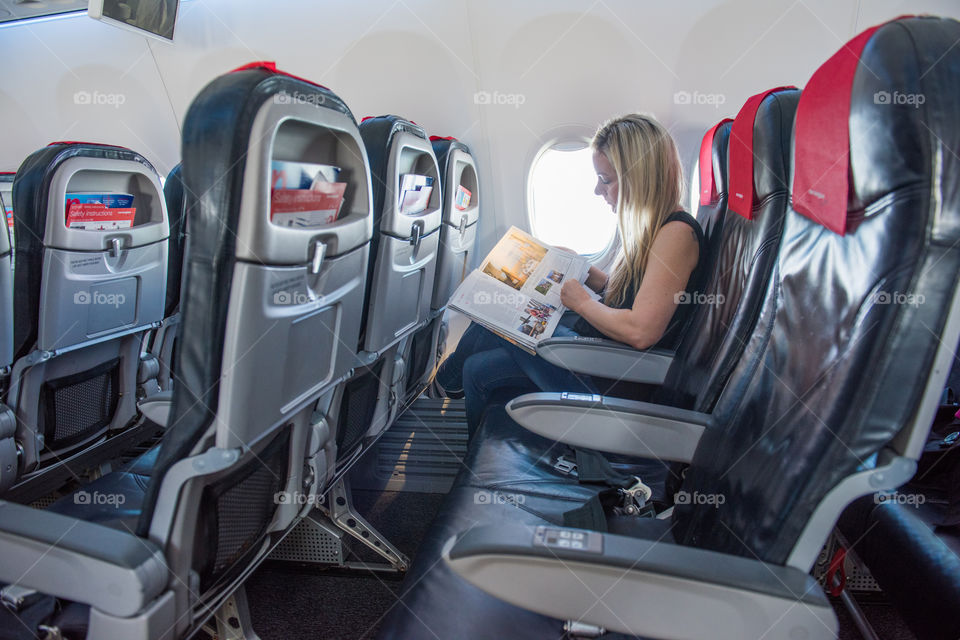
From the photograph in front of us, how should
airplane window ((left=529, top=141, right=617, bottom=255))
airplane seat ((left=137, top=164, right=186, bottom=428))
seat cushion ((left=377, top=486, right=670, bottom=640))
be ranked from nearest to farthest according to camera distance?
seat cushion ((left=377, top=486, right=670, bottom=640)) < airplane seat ((left=137, top=164, right=186, bottom=428)) < airplane window ((left=529, top=141, right=617, bottom=255))

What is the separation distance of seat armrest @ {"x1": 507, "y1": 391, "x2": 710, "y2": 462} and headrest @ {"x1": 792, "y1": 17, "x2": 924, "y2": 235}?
2.26 feet

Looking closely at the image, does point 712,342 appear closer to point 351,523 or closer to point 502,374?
point 502,374

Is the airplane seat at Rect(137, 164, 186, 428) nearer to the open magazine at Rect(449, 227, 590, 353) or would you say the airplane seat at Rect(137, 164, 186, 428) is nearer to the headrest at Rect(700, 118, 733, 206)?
the open magazine at Rect(449, 227, 590, 353)

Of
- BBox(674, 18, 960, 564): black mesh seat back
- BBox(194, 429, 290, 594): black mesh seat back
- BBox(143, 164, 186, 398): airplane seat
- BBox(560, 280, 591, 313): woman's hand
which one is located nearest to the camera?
BBox(674, 18, 960, 564): black mesh seat back

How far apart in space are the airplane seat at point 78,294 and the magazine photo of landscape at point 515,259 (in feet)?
4.28

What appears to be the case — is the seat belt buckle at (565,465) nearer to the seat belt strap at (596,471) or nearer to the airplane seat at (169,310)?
the seat belt strap at (596,471)

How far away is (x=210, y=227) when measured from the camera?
3.42 ft

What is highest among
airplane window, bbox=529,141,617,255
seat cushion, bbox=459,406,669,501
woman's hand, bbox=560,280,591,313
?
airplane window, bbox=529,141,617,255

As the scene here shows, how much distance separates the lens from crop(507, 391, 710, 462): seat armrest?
1.59m

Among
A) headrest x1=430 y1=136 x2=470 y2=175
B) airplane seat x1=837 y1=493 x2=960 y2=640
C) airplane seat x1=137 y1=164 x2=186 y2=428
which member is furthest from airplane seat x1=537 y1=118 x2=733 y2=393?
airplane seat x1=137 y1=164 x2=186 y2=428

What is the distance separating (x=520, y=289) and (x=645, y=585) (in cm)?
168

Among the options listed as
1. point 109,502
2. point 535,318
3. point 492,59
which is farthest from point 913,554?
point 492,59

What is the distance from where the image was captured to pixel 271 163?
1.09m

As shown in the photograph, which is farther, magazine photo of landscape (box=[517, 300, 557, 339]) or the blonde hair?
magazine photo of landscape (box=[517, 300, 557, 339])
